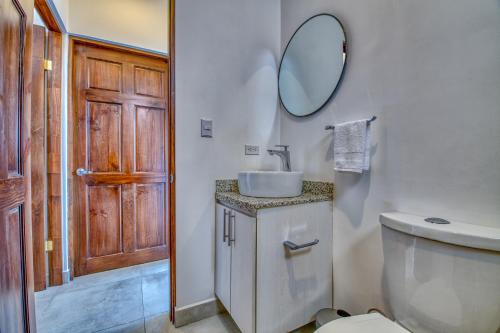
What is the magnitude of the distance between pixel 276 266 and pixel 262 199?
336 mm

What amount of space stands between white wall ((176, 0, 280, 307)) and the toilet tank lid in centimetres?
96

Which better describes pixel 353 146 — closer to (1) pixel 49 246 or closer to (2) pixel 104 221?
(2) pixel 104 221

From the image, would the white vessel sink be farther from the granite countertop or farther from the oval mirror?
the oval mirror

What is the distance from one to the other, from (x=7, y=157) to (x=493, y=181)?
65.2 inches

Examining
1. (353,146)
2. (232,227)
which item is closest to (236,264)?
(232,227)

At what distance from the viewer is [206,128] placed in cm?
137

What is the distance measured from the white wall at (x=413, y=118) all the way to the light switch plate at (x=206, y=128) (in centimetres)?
71

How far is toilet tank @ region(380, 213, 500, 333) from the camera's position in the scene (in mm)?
604

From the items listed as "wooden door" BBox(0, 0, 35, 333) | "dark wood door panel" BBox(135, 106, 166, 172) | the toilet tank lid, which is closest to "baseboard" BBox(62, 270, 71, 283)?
"dark wood door panel" BBox(135, 106, 166, 172)

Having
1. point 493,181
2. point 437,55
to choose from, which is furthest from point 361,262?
point 437,55

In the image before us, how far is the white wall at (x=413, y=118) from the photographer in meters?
0.75

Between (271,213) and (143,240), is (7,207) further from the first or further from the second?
(143,240)

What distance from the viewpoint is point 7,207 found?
69 centimetres

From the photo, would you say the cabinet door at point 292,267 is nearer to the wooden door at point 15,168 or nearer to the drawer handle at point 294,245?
the drawer handle at point 294,245
